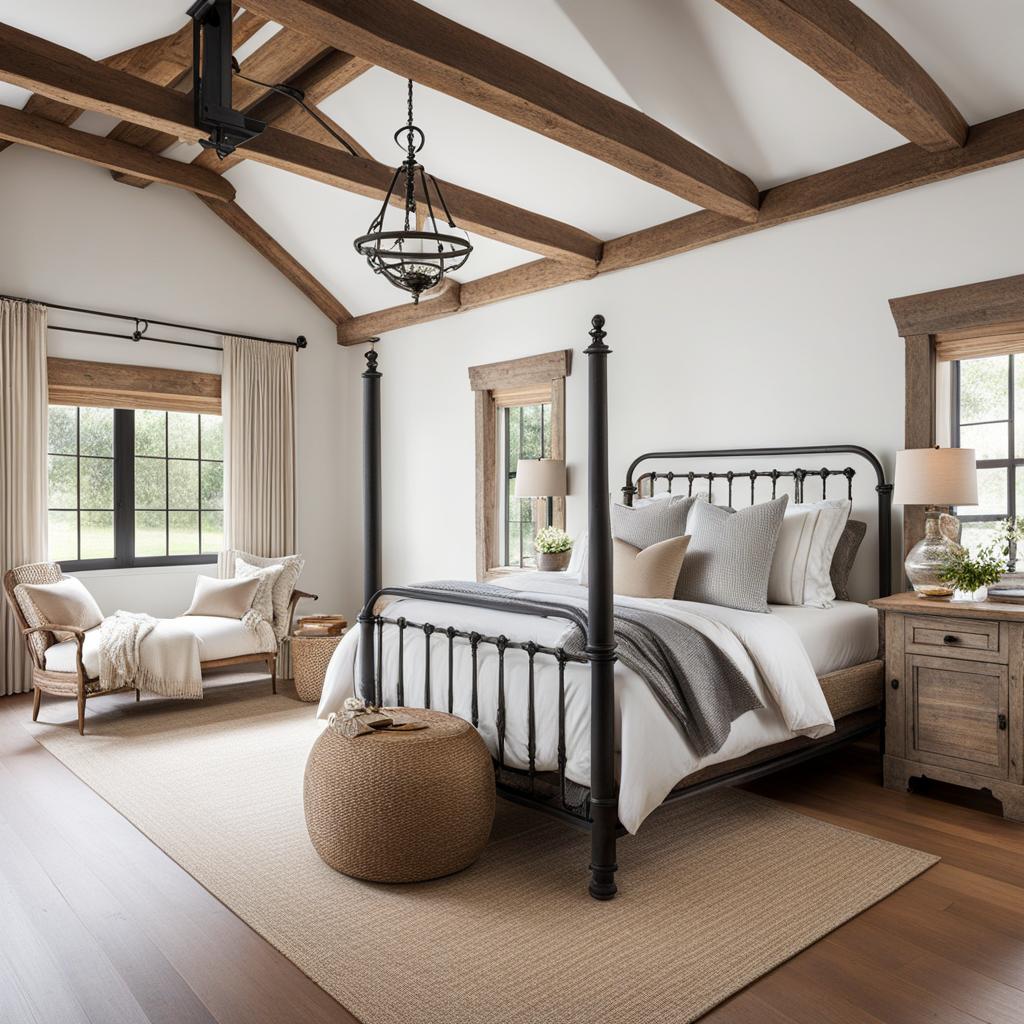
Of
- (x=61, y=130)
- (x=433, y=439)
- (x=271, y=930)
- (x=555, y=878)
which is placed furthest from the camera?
(x=433, y=439)

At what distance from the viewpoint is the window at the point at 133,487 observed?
5871 mm

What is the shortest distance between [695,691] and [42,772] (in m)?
3.01

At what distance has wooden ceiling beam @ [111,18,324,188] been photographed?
4512 millimetres

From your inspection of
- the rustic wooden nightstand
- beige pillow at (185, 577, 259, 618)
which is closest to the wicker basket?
beige pillow at (185, 577, 259, 618)

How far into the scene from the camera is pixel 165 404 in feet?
20.5

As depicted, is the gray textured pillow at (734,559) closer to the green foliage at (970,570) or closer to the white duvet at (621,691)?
the white duvet at (621,691)

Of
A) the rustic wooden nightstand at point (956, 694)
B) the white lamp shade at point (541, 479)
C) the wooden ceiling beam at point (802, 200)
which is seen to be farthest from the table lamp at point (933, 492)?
the white lamp shade at point (541, 479)

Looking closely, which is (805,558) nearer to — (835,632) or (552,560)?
(835,632)

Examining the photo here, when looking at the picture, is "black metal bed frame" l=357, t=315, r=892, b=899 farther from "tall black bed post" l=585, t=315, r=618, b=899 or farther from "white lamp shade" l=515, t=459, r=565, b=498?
"white lamp shade" l=515, t=459, r=565, b=498

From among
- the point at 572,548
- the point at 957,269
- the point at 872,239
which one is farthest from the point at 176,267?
the point at 957,269

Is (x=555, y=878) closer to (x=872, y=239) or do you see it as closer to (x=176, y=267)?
(x=872, y=239)

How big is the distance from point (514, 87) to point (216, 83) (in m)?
1.28

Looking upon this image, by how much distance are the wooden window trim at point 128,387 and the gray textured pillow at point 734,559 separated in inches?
164

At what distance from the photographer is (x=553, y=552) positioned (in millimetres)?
5328
